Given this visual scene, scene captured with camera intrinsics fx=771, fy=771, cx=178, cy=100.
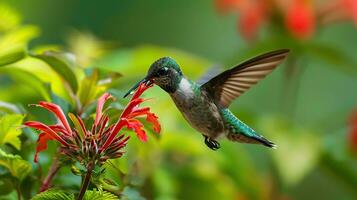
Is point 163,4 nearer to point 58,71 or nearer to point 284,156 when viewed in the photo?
point 284,156

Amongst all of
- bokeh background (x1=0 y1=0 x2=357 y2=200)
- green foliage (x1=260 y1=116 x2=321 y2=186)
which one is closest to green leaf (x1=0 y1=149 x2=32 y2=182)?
bokeh background (x1=0 y1=0 x2=357 y2=200)

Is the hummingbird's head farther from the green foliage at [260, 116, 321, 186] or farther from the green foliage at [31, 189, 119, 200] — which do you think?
the green foliage at [260, 116, 321, 186]

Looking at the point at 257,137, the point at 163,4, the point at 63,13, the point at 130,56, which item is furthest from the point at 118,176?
the point at 163,4

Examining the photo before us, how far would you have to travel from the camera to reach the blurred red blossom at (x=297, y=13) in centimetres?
239

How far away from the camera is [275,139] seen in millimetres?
2377

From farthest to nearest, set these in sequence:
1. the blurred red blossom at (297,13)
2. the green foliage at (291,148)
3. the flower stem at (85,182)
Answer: the blurred red blossom at (297,13) < the green foliage at (291,148) < the flower stem at (85,182)

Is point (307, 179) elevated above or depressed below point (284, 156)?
below

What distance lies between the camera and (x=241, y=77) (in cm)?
143

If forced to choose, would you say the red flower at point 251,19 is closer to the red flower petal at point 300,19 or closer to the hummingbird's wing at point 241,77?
the red flower petal at point 300,19

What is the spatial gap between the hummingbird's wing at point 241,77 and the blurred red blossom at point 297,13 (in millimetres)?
918

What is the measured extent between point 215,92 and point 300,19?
959 mm

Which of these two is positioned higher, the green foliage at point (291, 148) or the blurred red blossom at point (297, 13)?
the blurred red blossom at point (297, 13)

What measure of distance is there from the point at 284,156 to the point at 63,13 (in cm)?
264

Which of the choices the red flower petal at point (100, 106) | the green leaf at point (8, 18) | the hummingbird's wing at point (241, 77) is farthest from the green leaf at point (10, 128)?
the green leaf at point (8, 18)
